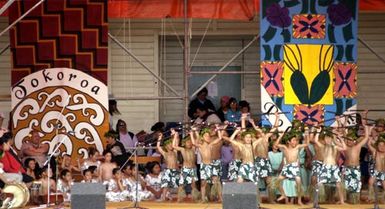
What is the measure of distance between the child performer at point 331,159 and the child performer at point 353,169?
132 mm

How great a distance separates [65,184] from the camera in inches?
728

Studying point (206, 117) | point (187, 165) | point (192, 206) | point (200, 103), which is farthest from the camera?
point (200, 103)

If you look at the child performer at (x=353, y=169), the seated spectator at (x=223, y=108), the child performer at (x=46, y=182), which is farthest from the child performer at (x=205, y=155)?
the child performer at (x=46, y=182)

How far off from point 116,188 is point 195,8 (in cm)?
366

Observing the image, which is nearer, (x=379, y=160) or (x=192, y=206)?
(x=192, y=206)

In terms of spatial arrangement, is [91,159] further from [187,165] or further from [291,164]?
[291,164]

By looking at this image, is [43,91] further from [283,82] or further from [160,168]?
[283,82]

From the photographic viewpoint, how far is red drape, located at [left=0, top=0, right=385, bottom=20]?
20047mm

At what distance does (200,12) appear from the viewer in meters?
20.1

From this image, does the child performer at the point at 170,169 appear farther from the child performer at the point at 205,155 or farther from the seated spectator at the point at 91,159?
the seated spectator at the point at 91,159

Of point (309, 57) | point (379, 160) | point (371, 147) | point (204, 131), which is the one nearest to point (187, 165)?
point (204, 131)

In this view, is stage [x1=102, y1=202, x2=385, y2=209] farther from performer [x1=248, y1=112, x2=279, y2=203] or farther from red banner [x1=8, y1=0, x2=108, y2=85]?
red banner [x1=8, y1=0, x2=108, y2=85]

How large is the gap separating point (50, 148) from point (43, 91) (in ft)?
3.29

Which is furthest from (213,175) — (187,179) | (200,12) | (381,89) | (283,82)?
(381,89)
